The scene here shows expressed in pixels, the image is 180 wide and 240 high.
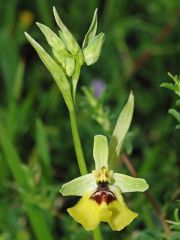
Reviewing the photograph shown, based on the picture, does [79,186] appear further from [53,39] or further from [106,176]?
[53,39]

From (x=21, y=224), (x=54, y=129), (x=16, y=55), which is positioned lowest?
(x=21, y=224)

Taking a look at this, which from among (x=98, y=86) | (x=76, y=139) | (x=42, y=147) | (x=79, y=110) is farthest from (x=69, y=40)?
(x=98, y=86)

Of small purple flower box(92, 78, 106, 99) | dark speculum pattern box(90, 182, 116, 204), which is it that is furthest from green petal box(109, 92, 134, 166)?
small purple flower box(92, 78, 106, 99)

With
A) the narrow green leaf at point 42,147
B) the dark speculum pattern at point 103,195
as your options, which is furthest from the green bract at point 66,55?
the narrow green leaf at point 42,147

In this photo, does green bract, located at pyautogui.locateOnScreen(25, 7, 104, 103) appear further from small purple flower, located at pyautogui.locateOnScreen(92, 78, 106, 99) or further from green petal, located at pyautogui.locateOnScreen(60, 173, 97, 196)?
small purple flower, located at pyautogui.locateOnScreen(92, 78, 106, 99)

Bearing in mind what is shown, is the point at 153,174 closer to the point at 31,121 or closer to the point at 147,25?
the point at 31,121

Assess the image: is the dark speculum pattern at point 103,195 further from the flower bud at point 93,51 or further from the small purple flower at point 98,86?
the small purple flower at point 98,86

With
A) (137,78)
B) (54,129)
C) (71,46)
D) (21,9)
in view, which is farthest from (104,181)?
(21,9)
